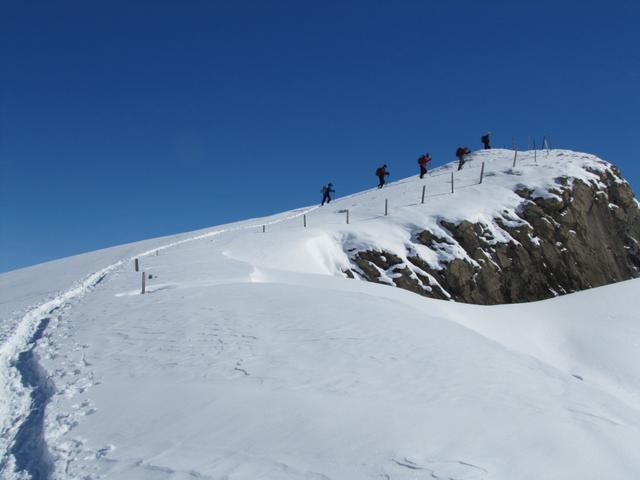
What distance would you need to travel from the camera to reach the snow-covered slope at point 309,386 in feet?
18.0

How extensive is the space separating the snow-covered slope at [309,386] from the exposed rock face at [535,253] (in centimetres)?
973

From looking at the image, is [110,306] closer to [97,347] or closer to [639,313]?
[97,347]

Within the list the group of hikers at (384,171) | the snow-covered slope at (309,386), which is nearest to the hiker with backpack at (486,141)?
the group of hikers at (384,171)

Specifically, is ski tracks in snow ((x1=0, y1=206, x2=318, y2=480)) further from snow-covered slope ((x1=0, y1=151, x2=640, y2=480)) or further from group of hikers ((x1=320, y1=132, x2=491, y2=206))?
group of hikers ((x1=320, y1=132, x2=491, y2=206))

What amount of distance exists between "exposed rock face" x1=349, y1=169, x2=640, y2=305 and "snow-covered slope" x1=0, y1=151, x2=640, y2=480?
973 centimetres

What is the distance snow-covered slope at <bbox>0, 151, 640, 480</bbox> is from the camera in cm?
547

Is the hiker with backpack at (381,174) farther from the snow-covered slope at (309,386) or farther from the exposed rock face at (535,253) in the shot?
the snow-covered slope at (309,386)

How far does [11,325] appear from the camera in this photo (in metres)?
14.0

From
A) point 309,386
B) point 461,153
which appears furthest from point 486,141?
point 309,386

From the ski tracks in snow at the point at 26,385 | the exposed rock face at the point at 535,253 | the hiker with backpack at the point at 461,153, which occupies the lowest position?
the ski tracks in snow at the point at 26,385

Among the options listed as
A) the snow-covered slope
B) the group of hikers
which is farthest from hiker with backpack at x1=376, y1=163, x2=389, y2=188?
the snow-covered slope

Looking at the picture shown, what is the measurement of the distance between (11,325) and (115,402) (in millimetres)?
8564

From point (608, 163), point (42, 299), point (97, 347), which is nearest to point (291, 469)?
point (97, 347)

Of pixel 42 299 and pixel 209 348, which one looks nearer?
pixel 209 348
